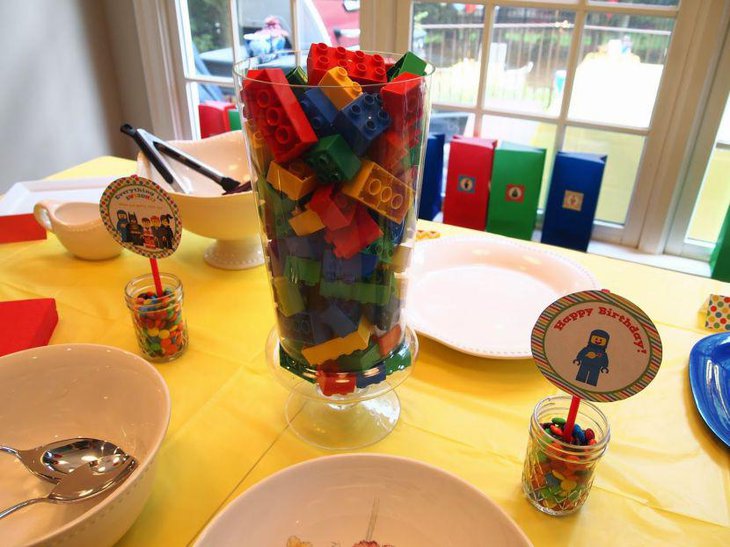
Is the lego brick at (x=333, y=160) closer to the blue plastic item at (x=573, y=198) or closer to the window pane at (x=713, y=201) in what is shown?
the blue plastic item at (x=573, y=198)

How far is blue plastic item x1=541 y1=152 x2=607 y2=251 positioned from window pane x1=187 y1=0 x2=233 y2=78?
1.35 metres

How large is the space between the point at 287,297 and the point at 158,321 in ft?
0.77

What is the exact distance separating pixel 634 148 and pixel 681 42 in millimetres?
304

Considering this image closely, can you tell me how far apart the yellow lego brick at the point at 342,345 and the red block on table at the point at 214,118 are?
114 centimetres

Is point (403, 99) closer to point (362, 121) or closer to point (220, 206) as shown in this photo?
point (362, 121)

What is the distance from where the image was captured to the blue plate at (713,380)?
65 centimetres

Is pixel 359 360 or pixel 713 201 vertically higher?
pixel 359 360

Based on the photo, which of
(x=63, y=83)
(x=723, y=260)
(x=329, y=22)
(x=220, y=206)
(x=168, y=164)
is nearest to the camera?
(x=220, y=206)

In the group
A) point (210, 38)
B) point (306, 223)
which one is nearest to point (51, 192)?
point (306, 223)

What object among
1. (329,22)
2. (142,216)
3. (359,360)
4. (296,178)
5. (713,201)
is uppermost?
(329,22)

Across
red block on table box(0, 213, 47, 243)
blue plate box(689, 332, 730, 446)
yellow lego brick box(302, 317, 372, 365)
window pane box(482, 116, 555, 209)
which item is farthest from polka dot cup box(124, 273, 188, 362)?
window pane box(482, 116, 555, 209)

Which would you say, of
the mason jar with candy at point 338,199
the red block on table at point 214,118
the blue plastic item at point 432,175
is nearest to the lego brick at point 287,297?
the mason jar with candy at point 338,199

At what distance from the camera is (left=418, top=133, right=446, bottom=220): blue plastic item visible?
1396mm

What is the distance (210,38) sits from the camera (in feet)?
6.88
